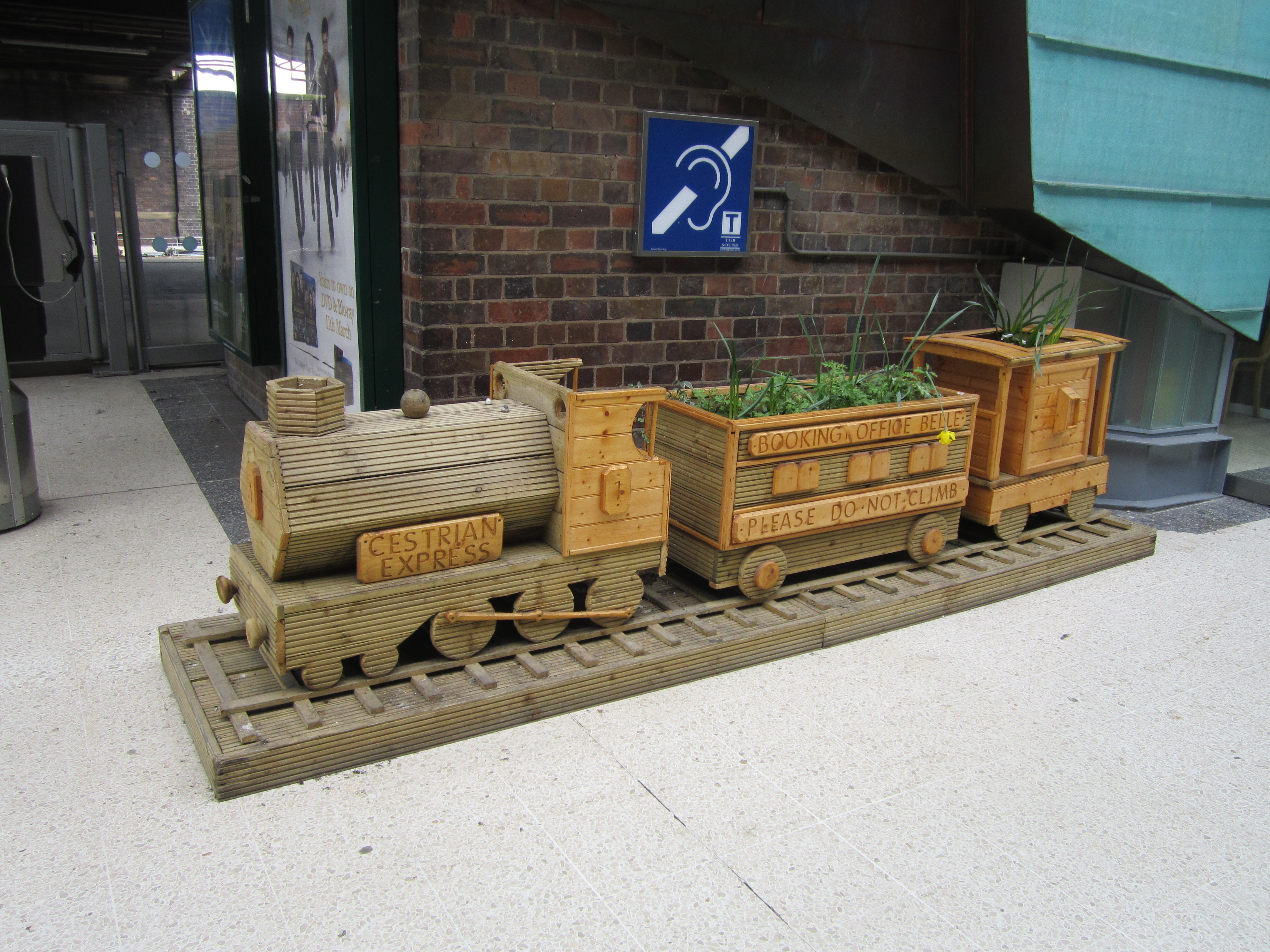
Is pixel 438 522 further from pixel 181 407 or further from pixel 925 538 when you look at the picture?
pixel 181 407

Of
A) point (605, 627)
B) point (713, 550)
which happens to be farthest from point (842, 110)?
point (605, 627)

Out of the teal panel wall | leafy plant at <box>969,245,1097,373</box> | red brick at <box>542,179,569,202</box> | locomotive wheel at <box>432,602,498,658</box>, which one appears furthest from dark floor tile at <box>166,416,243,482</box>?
the teal panel wall

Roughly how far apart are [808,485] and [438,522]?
145cm

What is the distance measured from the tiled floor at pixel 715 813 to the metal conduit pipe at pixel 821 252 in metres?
2.14

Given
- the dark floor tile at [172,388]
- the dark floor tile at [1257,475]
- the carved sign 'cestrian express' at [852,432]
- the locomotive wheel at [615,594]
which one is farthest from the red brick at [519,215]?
the dark floor tile at [1257,475]

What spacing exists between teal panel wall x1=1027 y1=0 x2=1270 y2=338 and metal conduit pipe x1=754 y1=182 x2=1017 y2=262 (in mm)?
751

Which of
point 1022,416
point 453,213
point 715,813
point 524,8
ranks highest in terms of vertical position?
point 524,8

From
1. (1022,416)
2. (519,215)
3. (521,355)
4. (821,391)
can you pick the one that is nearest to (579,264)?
(519,215)

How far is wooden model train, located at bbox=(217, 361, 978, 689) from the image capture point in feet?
9.48

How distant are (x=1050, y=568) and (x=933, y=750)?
1.74m

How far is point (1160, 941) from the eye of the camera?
88.8 inches

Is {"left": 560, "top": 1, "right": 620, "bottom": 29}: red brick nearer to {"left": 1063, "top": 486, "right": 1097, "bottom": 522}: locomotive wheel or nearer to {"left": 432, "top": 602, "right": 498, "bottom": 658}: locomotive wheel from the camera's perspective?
{"left": 432, "top": 602, "right": 498, "bottom": 658}: locomotive wheel

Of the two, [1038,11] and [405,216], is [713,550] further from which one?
[1038,11]

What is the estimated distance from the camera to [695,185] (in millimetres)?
4590
